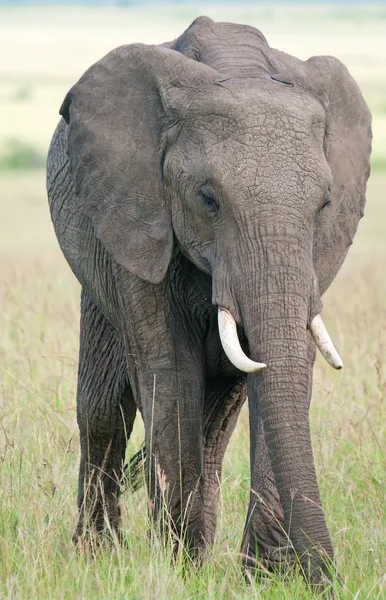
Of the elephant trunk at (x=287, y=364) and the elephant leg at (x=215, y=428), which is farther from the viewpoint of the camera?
the elephant leg at (x=215, y=428)

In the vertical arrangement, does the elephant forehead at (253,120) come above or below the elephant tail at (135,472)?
above

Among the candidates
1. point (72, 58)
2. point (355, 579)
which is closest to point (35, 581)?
point (355, 579)

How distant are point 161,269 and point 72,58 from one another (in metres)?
74.5

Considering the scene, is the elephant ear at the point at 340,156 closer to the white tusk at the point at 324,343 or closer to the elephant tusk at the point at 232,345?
the white tusk at the point at 324,343

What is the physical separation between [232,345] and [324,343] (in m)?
0.32

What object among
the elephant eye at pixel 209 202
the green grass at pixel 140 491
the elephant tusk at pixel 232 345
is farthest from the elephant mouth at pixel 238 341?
the green grass at pixel 140 491

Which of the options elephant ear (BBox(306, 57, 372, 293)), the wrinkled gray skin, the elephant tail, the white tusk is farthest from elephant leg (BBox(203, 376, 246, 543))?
the white tusk

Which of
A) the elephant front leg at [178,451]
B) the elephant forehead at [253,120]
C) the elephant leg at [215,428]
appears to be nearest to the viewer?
the elephant forehead at [253,120]

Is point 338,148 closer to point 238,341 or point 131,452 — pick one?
point 238,341

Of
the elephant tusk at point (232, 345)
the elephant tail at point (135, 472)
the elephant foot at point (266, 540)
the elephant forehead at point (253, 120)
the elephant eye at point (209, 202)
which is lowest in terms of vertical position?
the elephant foot at point (266, 540)

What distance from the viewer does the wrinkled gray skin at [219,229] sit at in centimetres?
443

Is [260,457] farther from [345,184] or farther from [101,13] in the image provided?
[101,13]

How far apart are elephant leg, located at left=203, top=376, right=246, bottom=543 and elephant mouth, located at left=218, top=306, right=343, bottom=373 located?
1129 millimetres

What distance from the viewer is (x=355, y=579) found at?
4848mm
